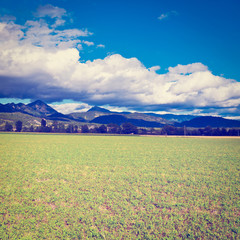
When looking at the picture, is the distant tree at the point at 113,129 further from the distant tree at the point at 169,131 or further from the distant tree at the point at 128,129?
the distant tree at the point at 169,131

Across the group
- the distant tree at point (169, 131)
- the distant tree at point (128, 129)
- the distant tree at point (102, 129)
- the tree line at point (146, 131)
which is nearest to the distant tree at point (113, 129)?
the tree line at point (146, 131)

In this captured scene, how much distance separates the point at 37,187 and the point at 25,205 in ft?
11.1

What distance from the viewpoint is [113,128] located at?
19538cm

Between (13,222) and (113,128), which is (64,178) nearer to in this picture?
(13,222)

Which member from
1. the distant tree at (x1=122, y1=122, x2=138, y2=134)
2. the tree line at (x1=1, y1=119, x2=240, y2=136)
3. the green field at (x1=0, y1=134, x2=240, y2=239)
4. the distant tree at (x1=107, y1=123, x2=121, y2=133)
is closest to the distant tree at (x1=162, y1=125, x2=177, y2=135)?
the tree line at (x1=1, y1=119, x2=240, y2=136)

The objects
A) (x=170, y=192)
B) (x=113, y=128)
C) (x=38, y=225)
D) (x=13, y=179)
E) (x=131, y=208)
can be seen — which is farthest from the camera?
(x=113, y=128)

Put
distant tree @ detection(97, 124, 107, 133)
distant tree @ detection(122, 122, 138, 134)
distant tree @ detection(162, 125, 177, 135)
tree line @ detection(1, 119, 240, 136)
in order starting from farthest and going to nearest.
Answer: distant tree @ detection(97, 124, 107, 133)
distant tree @ detection(122, 122, 138, 134)
distant tree @ detection(162, 125, 177, 135)
tree line @ detection(1, 119, 240, 136)

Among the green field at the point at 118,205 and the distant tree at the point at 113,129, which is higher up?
Result: the distant tree at the point at 113,129

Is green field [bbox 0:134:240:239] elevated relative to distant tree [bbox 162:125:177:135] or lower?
lower

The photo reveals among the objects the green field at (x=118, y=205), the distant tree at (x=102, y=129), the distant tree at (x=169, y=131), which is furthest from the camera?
the distant tree at (x=102, y=129)

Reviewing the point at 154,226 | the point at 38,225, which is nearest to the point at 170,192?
the point at 154,226

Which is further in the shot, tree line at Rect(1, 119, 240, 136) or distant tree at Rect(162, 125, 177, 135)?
distant tree at Rect(162, 125, 177, 135)

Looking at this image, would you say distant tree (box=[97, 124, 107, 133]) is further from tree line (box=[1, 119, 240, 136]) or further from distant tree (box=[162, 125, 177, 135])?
distant tree (box=[162, 125, 177, 135])

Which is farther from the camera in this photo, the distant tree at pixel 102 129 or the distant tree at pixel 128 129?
the distant tree at pixel 102 129
